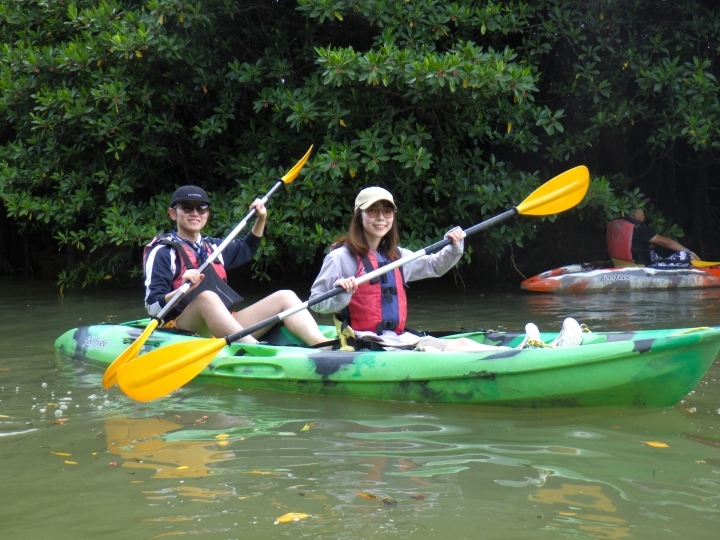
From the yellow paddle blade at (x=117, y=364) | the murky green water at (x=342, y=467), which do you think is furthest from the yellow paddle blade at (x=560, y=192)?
the yellow paddle blade at (x=117, y=364)

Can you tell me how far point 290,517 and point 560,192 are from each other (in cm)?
329

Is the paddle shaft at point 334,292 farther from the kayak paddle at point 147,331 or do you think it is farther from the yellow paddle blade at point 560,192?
the yellow paddle blade at point 560,192

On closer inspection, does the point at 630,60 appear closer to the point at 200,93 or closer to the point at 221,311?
the point at 200,93

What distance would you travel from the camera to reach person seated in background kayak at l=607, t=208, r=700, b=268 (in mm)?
9078

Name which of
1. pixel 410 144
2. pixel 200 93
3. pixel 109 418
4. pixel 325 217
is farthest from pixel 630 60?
pixel 109 418

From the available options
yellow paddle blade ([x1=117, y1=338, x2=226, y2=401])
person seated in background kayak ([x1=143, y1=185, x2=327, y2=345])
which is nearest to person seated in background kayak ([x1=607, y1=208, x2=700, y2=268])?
person seated in background kayak ([x1=143, y1=185, x2=327, y2=345])

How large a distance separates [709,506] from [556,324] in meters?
3.92

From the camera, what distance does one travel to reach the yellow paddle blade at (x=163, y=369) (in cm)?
416

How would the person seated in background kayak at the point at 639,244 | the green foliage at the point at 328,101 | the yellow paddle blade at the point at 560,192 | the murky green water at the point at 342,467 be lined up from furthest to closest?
the person seated in background kayak at the point at 639,244 → the green foliage at the point at 328,101 → the yellow paddle blade at the point at 560,192 → the murky green water at the point at 342,467

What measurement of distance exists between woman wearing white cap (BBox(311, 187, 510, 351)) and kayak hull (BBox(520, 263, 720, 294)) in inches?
174

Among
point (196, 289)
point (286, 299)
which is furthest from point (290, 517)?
point (196, 289)

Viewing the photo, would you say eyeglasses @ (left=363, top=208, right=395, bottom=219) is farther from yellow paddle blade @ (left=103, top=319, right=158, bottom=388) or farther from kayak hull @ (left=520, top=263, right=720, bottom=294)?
kayak hull @ (left=520, top=263, right=720, bottom=294)

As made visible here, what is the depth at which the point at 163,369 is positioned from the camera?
4219mm

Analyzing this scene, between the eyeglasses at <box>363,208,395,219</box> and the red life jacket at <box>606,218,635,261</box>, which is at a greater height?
the eyeglasses at <box>363,208,395,219</box>
